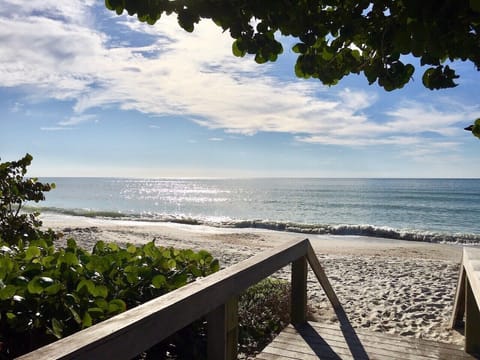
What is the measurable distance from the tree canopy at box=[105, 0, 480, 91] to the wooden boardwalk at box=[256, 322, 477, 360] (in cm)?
250

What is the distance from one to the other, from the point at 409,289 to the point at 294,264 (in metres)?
5.96

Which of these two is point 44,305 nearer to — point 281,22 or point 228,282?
point 228,282

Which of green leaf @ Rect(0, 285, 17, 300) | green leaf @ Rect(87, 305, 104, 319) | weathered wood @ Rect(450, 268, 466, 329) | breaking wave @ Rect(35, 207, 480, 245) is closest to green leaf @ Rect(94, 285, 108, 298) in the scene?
green leaf @ Rect(87, 305, 104, 319)

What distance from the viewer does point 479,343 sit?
3760mm

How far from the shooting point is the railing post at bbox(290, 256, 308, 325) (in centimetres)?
434

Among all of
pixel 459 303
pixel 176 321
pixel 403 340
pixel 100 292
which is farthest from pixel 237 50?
pixel 459 303

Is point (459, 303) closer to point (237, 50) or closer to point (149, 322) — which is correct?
point (237, 50)

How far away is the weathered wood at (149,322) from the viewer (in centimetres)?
132

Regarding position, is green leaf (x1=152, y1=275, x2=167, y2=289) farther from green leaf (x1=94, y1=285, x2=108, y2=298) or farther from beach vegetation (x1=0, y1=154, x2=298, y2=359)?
green leaf (x1=94, y1=285, x2=108, y2=298)

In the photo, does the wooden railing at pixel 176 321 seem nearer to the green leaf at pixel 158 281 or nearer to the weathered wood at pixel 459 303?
the green leaf at pixel 158 281

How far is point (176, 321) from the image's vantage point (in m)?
1.84

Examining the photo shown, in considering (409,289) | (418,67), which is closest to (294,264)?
(418,67)

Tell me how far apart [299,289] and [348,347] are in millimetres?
791

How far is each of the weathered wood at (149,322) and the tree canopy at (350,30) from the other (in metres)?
1.29
